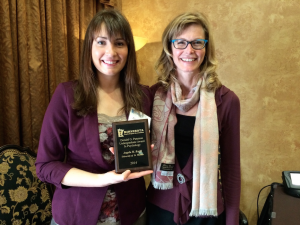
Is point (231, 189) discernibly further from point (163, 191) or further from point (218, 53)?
point (218, 53)

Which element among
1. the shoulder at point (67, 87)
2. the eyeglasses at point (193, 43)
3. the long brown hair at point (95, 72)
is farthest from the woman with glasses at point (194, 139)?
the shoulder at point (67, 87)

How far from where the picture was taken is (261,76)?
2.11 m

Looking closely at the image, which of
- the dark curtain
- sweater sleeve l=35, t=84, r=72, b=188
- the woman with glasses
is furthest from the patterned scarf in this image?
the dark curtain

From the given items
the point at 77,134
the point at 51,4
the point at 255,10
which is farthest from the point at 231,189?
the point at 51,4

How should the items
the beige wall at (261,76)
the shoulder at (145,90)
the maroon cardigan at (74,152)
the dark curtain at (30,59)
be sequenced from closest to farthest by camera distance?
the maroon cardigan at (74,152) → the shoulder at (145,90) → the dark curtain at (30,59) → the beige wall at (261,76)

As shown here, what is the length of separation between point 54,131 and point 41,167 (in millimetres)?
184

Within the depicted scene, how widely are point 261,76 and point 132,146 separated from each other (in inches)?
62.7

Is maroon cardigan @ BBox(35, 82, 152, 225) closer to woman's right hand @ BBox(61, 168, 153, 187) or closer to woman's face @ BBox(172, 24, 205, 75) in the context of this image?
woman's right hand @ BBox(61, 168, 153, 187)

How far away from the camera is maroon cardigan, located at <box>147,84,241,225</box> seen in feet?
4.07

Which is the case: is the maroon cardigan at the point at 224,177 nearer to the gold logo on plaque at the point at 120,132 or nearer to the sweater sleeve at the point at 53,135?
the gold logo on plaque at the point at 120,132

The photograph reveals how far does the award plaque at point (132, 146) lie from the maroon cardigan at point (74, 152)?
0.13 m

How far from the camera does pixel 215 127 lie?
125 centimetres

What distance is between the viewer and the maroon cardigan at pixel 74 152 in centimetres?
109

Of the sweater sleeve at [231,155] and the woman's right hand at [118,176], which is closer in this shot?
the woman's right hand at [118,176]
